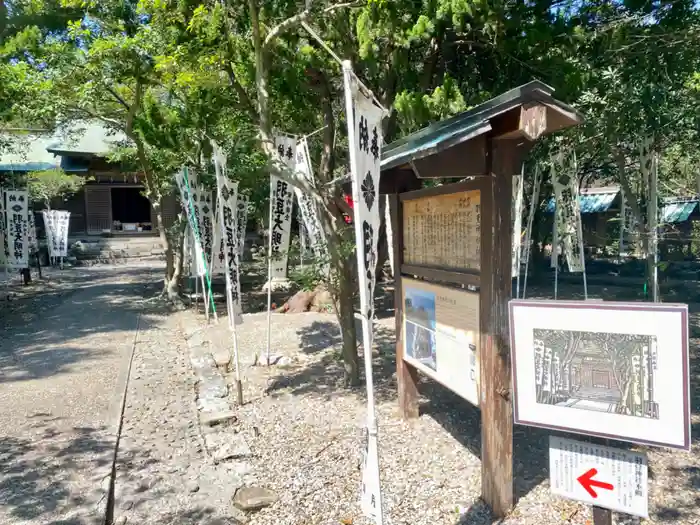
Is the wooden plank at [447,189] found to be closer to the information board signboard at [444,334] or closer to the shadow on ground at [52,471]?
the information board signboard at [444,334]

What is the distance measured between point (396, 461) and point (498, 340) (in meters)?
1.52

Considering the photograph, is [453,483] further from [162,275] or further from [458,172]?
[162,275]

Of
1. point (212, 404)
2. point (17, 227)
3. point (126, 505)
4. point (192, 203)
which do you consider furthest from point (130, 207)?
point (126, 505)

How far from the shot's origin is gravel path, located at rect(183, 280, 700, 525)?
3.74m

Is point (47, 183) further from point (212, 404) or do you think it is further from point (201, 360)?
point (212, 404)

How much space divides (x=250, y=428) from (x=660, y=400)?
13.2 feet

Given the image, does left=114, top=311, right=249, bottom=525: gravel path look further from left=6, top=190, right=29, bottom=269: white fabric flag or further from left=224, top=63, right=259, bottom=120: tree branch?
left=6, top=190, right=29, bottom=269: white fabric flag

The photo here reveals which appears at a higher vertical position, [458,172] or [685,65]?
[685,65]

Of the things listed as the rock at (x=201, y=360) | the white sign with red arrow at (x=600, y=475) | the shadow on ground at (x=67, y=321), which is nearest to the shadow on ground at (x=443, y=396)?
the white sign with red arrow at (x=600, y=475)

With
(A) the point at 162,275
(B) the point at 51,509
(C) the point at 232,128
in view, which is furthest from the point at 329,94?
(A) the point at 162,275

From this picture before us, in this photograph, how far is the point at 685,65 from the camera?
7078mm

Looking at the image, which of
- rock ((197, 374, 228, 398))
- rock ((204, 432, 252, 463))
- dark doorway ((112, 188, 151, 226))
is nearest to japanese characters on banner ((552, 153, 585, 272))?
rock ((197, 374, 228, 398))

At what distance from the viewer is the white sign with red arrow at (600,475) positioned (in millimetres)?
2455

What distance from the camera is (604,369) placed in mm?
2580
